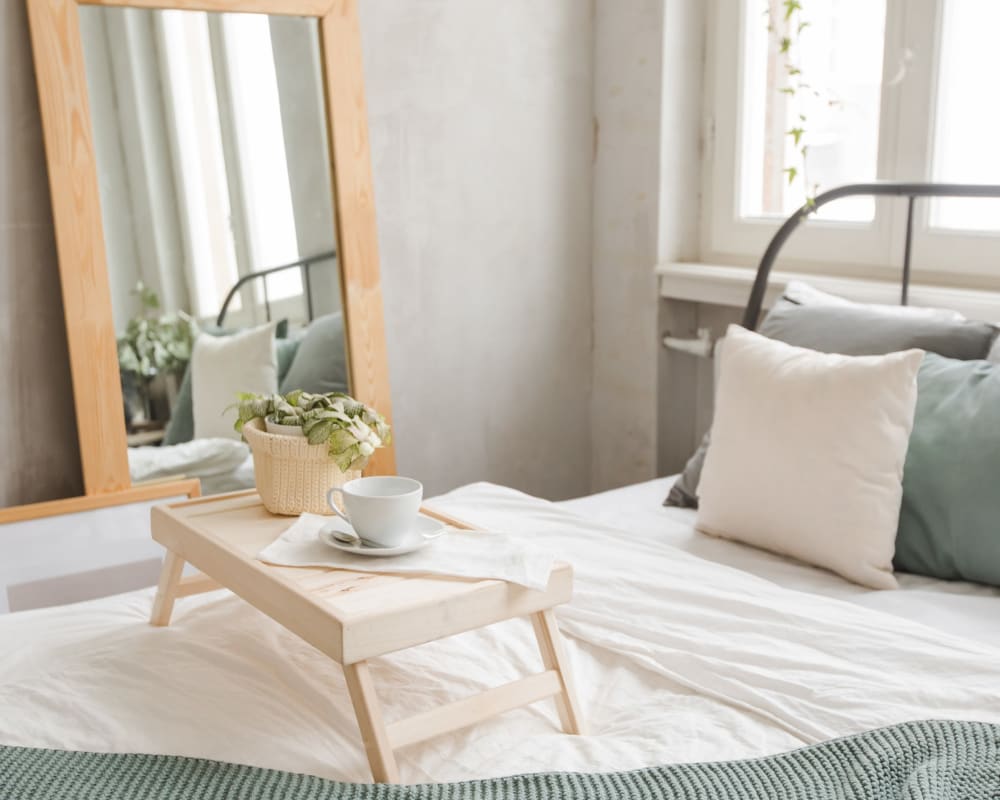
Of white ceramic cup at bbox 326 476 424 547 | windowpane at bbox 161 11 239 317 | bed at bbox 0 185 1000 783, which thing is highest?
windowpane at bbox 161 11 239 317

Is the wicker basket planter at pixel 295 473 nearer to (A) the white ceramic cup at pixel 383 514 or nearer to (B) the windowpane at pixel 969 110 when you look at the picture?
(A) the white ceramic cup at pixel 383 514

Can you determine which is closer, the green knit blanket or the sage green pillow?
the green knit blanket

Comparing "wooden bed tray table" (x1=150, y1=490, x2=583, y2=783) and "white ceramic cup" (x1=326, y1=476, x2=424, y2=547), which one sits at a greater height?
"white ceramic cup" (x1=326, y1=476, x2=424, y2=547)

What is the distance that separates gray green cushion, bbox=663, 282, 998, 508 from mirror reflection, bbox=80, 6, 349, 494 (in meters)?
0.94

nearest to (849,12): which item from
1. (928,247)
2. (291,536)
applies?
Answer: (928,247)

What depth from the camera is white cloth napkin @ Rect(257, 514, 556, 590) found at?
49.8 inches

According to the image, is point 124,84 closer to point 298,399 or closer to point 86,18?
point 86,18

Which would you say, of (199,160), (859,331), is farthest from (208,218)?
(859,331)

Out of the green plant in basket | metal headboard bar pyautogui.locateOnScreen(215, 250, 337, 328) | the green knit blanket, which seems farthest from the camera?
metal headboard bar pyautogui.locateOnScreen(215, 250, 337, 328)

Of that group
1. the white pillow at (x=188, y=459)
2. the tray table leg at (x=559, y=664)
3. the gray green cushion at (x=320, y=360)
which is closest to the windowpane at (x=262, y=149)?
the gray green cushion at (x=320, y=360)

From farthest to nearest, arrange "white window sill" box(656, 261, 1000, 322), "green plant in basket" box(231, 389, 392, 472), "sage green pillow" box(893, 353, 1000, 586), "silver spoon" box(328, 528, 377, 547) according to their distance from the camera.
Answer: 1. "white window sill" box(656, 261, 1000, 322)
2. "sage green pillow" box(893, 353, 1000, 586)
3. "green plant in basket" box(231, 389, 392, 472)
4. "silver spoon" box(328, 528, 377, 547)

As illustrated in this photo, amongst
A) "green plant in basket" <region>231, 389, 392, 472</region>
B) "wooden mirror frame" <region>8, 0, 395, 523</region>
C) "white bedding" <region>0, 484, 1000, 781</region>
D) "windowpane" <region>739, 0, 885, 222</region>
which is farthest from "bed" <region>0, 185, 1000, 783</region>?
"windowpane" <region>739, 0, 885, 222</region>

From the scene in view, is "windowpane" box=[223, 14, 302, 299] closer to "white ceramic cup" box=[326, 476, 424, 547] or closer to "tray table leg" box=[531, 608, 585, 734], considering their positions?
"white ceramic cup" box=[326, 476, 424, 547]

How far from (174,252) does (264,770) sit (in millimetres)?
1370
